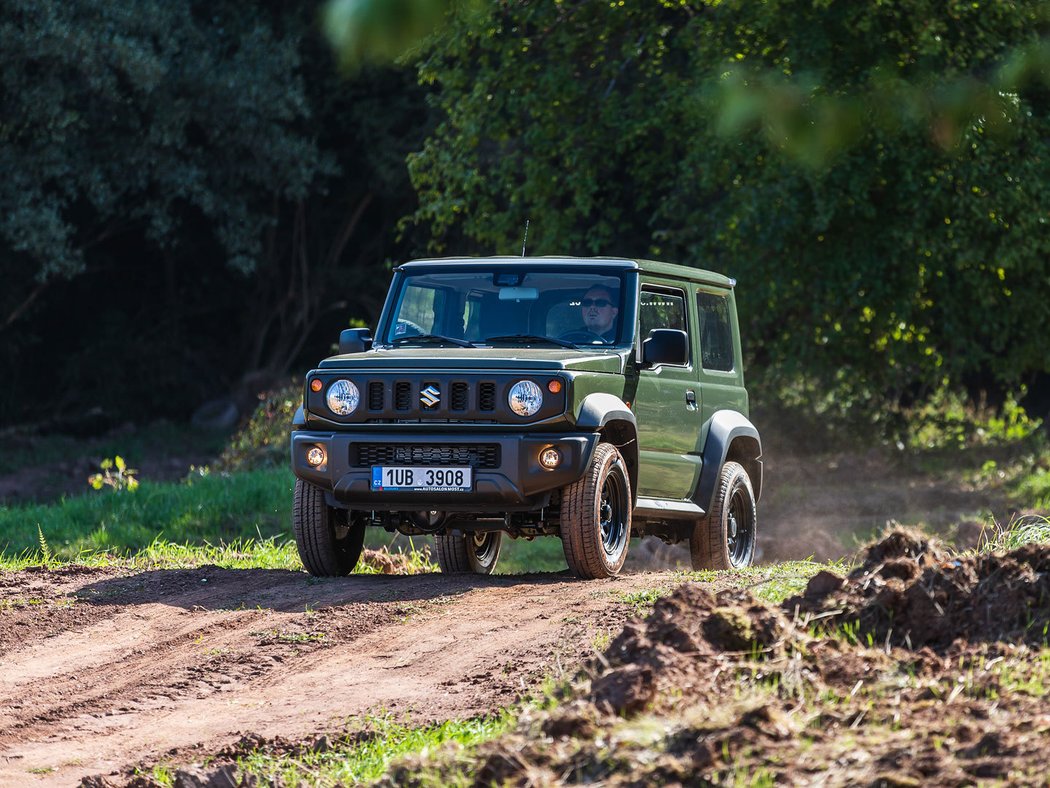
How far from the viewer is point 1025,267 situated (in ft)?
57.6

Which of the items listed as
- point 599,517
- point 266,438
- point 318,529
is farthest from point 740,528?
point 266,438

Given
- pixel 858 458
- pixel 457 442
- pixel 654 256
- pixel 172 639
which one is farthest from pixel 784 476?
pixel 172 639

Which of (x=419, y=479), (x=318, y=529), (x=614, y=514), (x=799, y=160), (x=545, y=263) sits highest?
(x=799, y=160)

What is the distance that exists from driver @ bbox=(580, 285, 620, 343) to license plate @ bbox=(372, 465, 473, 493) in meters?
1.39

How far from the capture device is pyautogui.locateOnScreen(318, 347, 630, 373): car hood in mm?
8500

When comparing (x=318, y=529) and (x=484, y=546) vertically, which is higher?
(x=318, y=529)

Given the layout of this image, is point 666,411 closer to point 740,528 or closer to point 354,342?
point 740,528

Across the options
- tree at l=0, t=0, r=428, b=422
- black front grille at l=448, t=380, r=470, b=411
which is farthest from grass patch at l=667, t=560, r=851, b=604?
tree at l=0, t=0, r=428, b=422

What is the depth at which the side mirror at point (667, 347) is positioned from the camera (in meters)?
9.09

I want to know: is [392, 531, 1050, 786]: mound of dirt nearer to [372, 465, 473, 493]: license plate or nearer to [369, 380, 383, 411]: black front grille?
[372, 465, 473, 493]: license plate

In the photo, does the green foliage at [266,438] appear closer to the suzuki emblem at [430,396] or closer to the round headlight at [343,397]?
the round headlight at [343,397]

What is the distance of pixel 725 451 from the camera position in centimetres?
1011

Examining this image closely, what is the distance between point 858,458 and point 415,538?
24.2ft

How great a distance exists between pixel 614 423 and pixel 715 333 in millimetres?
1760
